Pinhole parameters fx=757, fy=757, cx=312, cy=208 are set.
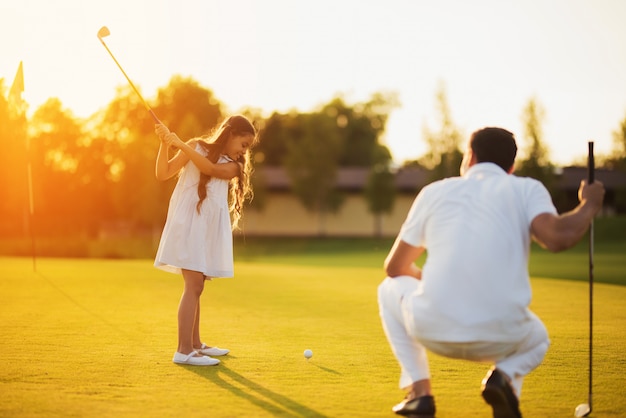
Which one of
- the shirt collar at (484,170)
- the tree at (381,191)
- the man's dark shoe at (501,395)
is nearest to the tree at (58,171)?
the tree at (381,191)

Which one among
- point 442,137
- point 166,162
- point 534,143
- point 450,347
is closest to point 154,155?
point 442,137

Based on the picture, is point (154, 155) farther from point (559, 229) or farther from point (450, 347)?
point (559, 229)

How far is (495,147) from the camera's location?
13.7 feet

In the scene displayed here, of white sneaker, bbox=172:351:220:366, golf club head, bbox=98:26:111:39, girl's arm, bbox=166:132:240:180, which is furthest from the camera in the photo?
golf club head, bbox=98:26:111:39

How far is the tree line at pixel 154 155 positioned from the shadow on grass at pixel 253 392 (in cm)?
2498

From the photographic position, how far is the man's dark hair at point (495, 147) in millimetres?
4180

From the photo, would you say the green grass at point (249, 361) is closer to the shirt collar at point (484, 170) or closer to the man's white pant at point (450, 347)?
the man's white pant at point (450, 347)

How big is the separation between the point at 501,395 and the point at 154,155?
43.2 m

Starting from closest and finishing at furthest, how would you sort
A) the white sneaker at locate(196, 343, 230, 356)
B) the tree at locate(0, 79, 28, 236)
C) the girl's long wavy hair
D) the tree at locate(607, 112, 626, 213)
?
the girl's long wavy hair < the white sneaker at locate(196, 343, 230, 356) < the tree at locate(0, 79, 28, 236) < the tree at locate(607, 112, 626, 213)

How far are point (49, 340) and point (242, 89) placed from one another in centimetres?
4655

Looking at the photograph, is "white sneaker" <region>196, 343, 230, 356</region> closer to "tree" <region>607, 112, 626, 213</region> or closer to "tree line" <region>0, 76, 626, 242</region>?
"tree line" <region>0, 76, 626, 242</region>

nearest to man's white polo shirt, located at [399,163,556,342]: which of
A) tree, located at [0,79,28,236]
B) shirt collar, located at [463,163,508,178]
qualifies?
shirt collar, located at [463,163,508,178]

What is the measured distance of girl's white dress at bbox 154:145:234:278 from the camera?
6434mm

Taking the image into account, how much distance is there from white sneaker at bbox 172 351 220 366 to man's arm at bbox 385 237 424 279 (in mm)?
2375
